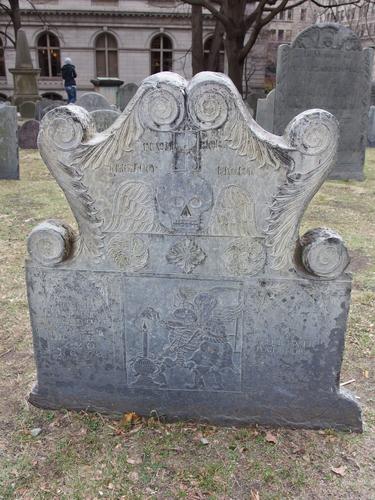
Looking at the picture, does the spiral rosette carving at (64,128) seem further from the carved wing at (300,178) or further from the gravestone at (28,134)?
the gravestone at (28,134)

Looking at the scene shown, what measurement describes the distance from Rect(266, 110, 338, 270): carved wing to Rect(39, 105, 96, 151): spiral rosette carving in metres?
1.03

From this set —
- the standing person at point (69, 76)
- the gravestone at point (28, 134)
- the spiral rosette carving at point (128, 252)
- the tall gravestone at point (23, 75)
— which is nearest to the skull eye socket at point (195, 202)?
the spiral rosette carving at point (128, 252)

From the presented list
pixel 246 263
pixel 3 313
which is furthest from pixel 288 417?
pixel 3 313

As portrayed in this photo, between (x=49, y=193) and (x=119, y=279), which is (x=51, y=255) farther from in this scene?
(x=49, y=193)

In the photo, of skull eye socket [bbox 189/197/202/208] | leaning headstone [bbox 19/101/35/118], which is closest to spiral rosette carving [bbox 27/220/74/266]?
skull eye socket [bbox 189/197/202/208]

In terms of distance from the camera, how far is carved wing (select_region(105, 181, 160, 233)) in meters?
2.47

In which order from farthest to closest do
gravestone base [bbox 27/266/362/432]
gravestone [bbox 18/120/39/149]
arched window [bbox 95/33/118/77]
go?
arched window [bbox 95/33/118/77] < gravestone [bbox 18/120/39/149] < gravestone base [bbox 27/266/362/432]

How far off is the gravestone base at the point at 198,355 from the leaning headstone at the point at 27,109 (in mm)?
18243

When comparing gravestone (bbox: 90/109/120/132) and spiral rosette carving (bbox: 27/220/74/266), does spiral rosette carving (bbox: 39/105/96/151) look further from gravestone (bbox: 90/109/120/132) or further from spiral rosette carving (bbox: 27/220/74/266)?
gravestone (bbox: 90/109/120/132)

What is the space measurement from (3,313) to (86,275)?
189cm

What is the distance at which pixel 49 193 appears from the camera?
27.3 feet

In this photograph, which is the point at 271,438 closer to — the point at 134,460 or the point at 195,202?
the point at 134,460

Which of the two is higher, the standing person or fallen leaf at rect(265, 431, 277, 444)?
the standing person

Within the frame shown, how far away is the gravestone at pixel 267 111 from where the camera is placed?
10.8 metres
